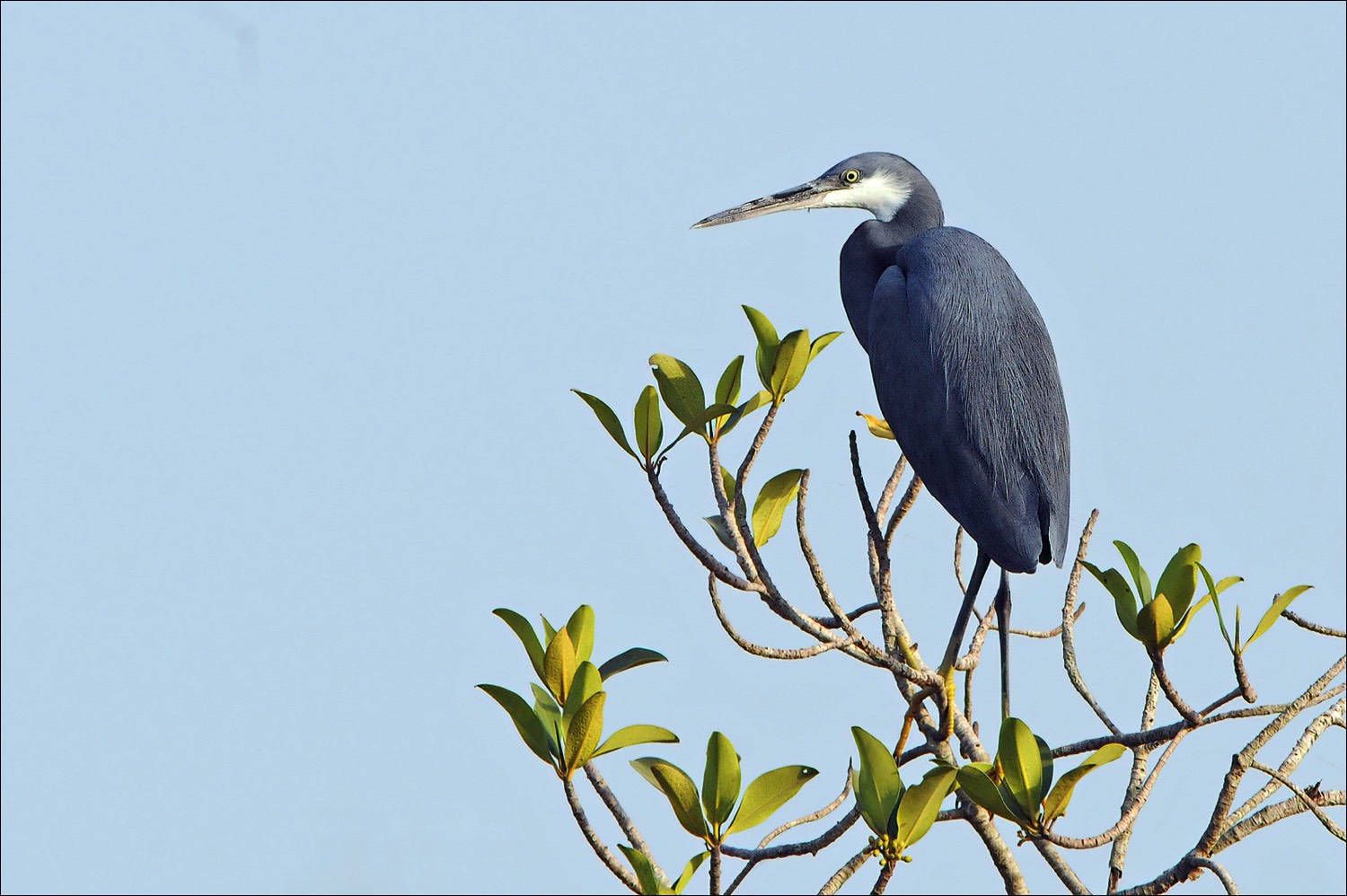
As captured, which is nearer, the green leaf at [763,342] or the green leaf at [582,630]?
the green leaf at [582,630]

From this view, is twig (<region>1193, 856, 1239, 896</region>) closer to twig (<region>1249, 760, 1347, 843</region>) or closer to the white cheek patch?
twig (<region>1249, 760, 1347, 843</region>)

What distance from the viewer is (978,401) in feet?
13.1

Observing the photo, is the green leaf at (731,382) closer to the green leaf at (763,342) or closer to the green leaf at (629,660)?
the green leaf at (763,342)

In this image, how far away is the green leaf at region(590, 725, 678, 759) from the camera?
2.61 metres

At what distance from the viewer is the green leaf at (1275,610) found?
2887mm

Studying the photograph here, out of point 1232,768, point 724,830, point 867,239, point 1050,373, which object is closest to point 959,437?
point 1050,373

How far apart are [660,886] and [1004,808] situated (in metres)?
0.70

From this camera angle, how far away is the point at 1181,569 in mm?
2895

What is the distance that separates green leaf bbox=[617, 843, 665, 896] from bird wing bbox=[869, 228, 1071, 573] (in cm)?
172

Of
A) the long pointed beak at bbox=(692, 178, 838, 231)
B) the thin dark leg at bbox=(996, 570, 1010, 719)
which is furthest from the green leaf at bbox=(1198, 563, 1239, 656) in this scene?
the long pointed beak at bbox=(692, 178, 838, 231)

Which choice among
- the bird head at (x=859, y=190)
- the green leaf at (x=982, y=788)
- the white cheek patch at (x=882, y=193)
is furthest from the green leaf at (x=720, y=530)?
the white cheek patch at (x=882, y=193)

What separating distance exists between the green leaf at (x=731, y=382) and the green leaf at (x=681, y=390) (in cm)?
6

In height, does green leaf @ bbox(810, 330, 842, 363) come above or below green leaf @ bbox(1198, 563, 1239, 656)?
above

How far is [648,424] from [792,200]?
1.95 m
